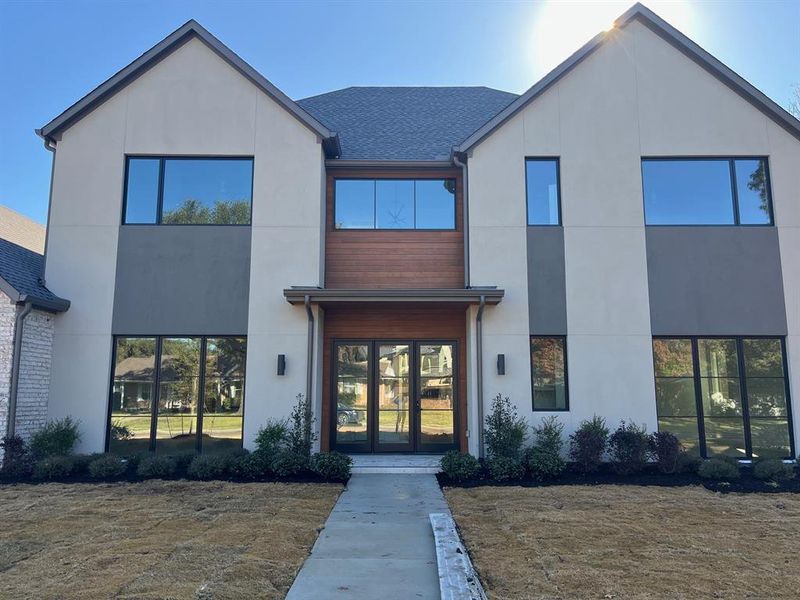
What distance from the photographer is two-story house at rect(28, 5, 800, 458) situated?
10461mm

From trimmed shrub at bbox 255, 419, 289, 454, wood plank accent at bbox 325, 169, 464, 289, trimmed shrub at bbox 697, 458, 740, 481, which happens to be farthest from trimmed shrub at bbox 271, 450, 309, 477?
trimmed shrub at bbox 697, 458, 740, 481

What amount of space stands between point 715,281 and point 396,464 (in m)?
7.16

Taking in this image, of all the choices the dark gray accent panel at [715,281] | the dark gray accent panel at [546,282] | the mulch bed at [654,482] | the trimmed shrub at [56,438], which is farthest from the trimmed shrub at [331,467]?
the dark gray accent panel at [715,281]

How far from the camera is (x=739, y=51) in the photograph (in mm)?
13141

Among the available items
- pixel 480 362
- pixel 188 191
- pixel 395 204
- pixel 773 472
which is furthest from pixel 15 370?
pixel 773 472

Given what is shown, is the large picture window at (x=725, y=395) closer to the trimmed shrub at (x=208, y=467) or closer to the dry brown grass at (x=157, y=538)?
the dry brown grass at (x=157, y=538)

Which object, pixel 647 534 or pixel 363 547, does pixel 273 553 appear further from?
pixel 647 534

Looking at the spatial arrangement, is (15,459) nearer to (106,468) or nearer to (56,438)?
(56,438)

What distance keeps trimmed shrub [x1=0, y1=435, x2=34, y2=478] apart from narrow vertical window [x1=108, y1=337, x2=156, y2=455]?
1351 mm

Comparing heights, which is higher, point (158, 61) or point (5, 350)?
point (158, 61)

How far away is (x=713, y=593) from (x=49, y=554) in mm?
6096

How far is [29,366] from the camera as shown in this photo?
385 inches

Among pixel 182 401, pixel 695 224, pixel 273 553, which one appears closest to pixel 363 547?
pixel 273 553

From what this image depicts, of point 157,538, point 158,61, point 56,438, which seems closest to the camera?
point 157,538
